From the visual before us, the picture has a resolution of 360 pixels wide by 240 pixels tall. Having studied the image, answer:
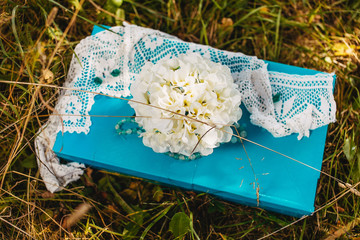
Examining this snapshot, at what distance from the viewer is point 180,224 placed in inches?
57.6

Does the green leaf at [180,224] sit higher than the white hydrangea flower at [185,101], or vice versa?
the white hydrangea flower at [185,101]

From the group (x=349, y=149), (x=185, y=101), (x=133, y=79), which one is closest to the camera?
(x=185, y=101)

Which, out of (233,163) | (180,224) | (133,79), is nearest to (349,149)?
(233,163)

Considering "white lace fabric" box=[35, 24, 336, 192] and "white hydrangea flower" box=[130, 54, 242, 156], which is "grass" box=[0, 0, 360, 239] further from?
"white hydrangea flower" box=[130, 54, 242, 156]

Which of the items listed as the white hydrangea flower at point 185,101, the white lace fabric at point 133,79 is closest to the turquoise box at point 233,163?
the white lace fabric at point 133,79

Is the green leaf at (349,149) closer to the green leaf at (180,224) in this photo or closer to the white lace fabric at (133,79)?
the white lace fabric at (133,79)

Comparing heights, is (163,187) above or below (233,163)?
below

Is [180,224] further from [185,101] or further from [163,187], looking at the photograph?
[185,101]

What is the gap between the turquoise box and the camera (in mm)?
1453

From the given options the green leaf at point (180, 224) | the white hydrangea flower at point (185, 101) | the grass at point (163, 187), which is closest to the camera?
the white hydrangea flower at point (185, 101)

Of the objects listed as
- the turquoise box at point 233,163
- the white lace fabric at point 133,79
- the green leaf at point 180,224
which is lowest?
the green leaf at point 180,224

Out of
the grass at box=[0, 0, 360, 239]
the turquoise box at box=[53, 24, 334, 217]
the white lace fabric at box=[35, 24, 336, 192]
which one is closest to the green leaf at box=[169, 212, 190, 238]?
the grass at box=[0, 0, 360, 239]

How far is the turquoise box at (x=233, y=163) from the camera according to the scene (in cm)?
145

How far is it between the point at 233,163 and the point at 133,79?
0.65 m
